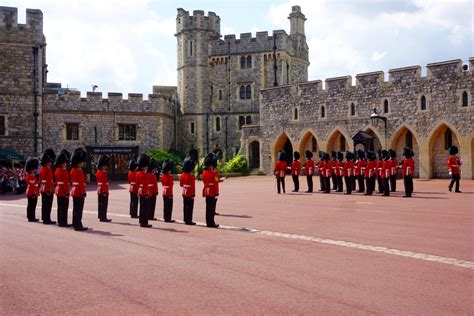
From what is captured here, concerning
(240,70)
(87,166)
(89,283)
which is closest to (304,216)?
(89,283)

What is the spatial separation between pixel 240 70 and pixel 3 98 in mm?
18463

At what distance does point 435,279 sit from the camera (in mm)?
6465

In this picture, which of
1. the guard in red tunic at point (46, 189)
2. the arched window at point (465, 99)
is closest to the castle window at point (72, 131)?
the guard in red tunic at point (46, 189)

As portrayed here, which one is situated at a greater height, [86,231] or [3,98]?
[3,98]

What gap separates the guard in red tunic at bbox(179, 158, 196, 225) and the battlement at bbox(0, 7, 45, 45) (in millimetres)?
23887

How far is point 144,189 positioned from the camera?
39.6 ft

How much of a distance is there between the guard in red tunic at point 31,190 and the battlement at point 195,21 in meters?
31.6

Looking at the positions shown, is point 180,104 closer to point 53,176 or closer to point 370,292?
point 53,176

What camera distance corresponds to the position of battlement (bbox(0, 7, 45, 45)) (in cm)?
3158

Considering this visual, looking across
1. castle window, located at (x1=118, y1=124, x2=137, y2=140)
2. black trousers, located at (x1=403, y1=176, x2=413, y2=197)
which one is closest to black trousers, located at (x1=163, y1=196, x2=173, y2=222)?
black trousers, located at (x1=403, y1=176, x2=413, y2=197)

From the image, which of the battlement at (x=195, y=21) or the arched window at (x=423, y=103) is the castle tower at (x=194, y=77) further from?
the arched window at (x=423, y=103)

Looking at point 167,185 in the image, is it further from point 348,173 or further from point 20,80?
point 20,80

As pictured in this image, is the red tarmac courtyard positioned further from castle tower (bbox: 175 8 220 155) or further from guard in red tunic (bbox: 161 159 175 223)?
castle tower (bbox: 175 8 220 155)

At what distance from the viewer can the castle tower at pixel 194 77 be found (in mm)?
42562
